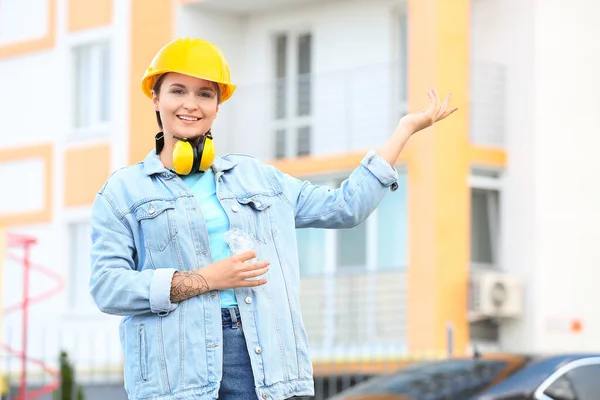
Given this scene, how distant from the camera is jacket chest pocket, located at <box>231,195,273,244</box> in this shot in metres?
4.42

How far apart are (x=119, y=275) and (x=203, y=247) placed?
255mm

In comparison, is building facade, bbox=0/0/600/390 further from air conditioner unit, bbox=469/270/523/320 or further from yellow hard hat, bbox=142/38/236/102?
yellow hard hat, bbox=142/38/236/102

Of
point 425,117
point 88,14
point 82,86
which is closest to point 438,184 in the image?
point 82,86

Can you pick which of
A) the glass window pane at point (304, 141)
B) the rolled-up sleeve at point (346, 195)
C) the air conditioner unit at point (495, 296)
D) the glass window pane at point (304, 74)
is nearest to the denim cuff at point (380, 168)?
the rolled-up sleeve at point (346, 195)

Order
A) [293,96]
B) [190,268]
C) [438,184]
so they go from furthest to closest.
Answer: [293,96] < [438,184] < [190,268]

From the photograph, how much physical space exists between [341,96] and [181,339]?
18109 mm

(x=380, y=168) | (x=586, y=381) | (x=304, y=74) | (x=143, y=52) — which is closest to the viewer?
(x=380, y=168)

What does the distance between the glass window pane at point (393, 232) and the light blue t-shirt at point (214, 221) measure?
1672 centimetres

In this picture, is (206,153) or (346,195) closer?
(206,153)

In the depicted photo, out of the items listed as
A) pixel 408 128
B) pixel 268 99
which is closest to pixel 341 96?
pixel 268 99

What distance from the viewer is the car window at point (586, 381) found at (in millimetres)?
10086

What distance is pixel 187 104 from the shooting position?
4445 millimetres

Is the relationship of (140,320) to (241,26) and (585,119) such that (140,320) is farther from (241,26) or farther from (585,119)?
(241,26)

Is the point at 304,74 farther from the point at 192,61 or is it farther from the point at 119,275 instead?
the point at 119,275
